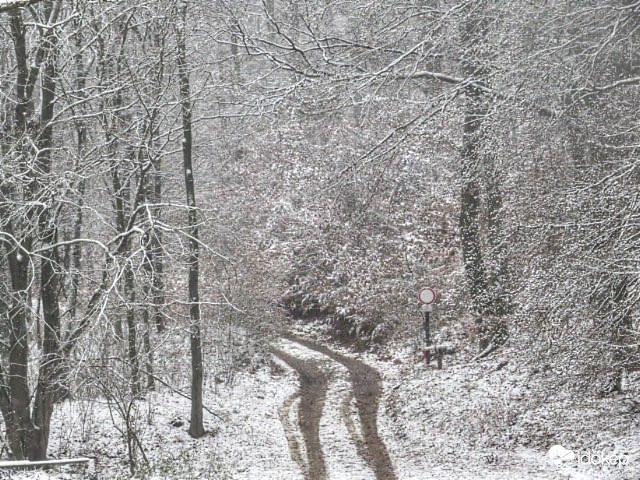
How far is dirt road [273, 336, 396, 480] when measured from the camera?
11102 millimetres

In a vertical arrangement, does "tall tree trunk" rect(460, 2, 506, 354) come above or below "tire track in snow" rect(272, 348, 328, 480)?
above

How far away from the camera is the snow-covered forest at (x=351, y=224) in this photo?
329 inches

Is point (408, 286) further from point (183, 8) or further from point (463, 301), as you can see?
point (183, 8)

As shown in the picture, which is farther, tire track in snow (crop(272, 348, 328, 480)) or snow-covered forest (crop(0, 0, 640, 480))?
tire track in snow (crop(272, 348, 328, 480))

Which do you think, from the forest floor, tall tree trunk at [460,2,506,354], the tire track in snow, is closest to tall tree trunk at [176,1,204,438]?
the forest floor

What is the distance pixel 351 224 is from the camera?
12836 mm

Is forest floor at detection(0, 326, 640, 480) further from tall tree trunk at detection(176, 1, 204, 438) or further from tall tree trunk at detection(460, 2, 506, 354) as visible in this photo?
tall tree trunk at detection(460, 2, 506, 354)

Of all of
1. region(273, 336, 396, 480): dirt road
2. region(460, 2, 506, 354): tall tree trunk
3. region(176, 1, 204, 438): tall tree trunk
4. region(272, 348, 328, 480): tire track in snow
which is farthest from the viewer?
region(176, 1, 204, 438): tall tree trunk

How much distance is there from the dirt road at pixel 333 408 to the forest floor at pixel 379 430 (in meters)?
0.05

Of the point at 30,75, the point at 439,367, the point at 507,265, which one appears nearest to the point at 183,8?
the point at 30,75

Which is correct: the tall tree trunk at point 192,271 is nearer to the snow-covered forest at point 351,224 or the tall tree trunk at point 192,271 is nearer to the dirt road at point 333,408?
the snow-covered forest at point 351,224

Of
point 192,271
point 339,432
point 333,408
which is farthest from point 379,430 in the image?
point 192,271

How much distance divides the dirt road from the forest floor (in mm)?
49

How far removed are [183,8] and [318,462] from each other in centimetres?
853
